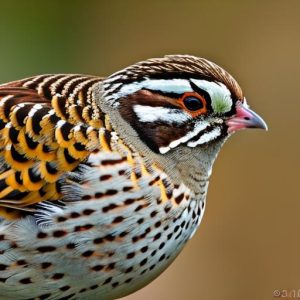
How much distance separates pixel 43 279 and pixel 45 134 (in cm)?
77

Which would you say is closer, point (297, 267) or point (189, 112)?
point (189, 112)

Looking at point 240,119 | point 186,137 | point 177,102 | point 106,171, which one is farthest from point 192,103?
point 106,171

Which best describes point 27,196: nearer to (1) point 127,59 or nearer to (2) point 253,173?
(2) point 253,173

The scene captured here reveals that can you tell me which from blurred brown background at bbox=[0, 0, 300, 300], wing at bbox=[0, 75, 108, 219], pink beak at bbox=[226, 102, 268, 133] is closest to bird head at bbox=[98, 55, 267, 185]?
pink beak at bbox=[226, 102, 268, 133]

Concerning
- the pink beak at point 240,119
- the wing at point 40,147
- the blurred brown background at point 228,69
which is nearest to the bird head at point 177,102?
the pink beak at point 240,119

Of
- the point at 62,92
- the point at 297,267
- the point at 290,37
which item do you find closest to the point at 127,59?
the point at 290,37

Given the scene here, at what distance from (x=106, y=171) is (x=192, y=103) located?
2.10 feet

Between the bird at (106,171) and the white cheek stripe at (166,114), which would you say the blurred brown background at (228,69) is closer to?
the bird at (106,171)

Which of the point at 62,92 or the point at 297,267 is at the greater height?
the point at 62,92

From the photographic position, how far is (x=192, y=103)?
603cm

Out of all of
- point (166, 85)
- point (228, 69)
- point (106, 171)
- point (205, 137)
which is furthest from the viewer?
point (228, 69)

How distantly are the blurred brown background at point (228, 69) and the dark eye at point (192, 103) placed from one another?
310 cm

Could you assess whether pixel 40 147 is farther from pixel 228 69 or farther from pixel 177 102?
pixel 228 69

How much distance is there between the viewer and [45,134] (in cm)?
584
